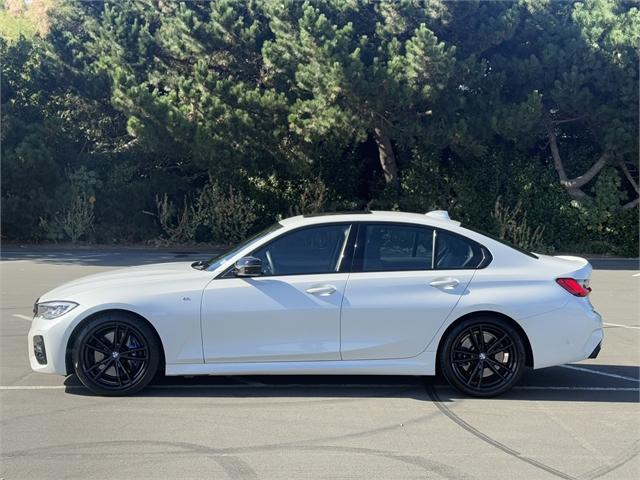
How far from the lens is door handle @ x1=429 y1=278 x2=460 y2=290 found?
714 cm

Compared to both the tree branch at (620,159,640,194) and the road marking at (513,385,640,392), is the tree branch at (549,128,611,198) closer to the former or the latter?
the tree branch at (620,159,640,194)

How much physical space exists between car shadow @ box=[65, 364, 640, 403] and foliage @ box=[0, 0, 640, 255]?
14.1m

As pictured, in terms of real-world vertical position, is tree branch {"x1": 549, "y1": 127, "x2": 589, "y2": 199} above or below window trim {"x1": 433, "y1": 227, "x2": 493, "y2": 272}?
above

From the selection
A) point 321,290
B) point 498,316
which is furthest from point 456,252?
point 321,290

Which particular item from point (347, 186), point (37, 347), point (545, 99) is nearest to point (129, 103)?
point (347, 186)

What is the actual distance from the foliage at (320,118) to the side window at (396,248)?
46.3 ft

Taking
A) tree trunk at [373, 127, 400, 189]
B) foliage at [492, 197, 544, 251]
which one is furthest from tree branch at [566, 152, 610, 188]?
tree trunk at [373, 127, 400, 189]

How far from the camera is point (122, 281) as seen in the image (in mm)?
7266

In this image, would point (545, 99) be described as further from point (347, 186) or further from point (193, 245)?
point (193, 245)

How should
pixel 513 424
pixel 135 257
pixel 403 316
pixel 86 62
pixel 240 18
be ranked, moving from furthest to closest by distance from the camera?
1. pixel 86 62
2. pixel 240 18
3. pixel 135 257
4. pixel 403 316
5. pixel 513 424

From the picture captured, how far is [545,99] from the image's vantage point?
77.4 feet

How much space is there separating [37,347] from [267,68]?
1794cm

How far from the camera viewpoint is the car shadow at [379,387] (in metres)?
7.22

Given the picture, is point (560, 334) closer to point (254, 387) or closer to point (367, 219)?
point (367, 219)
